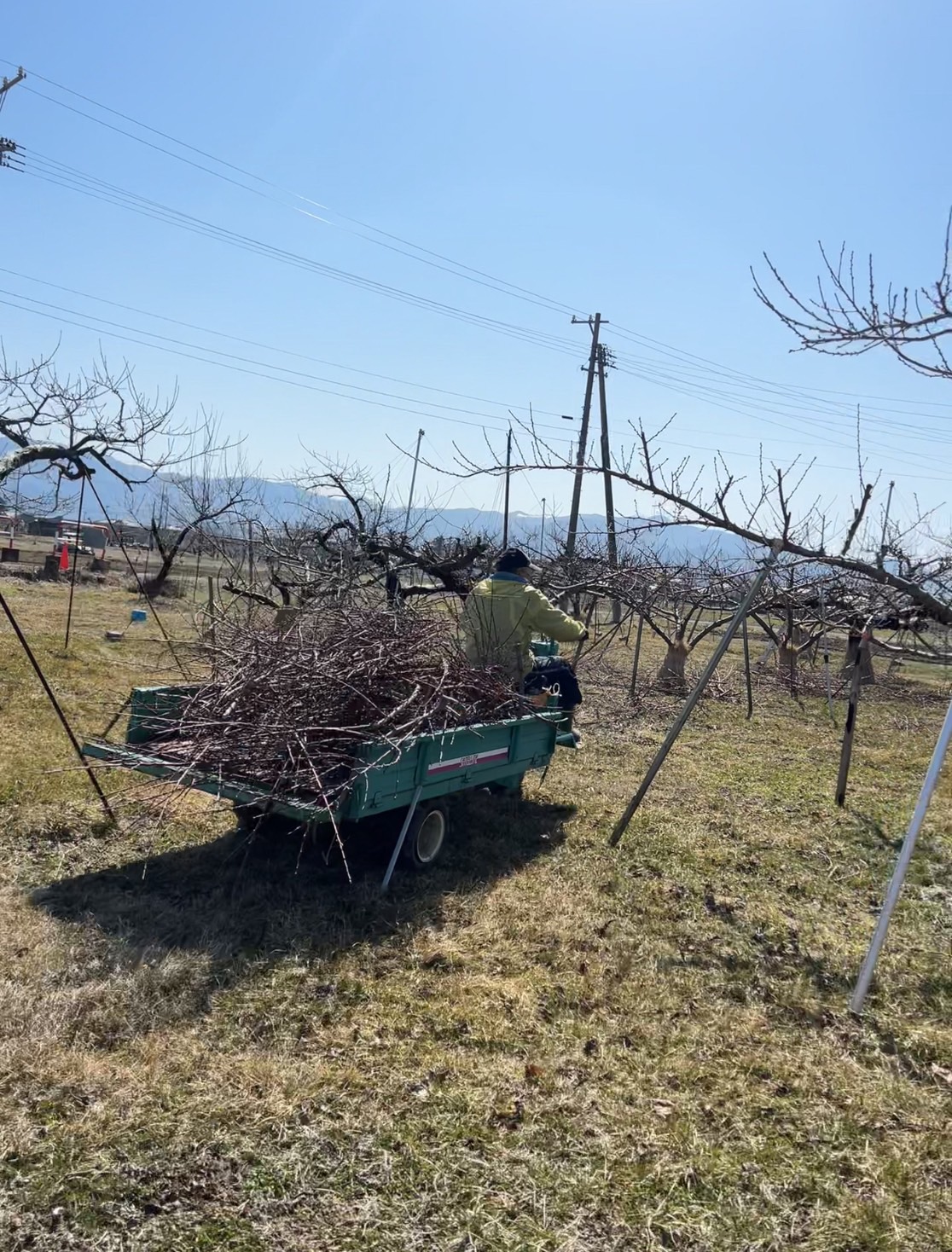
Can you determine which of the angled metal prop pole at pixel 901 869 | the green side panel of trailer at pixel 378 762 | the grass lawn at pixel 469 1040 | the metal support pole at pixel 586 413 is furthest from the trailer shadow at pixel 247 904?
the metal support pole at pixel 586 413

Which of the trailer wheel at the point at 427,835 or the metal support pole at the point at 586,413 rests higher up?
the metal support pole at the point at 586,413

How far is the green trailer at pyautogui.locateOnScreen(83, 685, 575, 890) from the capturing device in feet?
15.5

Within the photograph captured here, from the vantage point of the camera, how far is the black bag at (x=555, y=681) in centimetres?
690

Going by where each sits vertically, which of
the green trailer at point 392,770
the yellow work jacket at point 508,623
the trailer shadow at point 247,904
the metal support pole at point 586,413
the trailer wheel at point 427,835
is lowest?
the trailer shadow at point 247,904

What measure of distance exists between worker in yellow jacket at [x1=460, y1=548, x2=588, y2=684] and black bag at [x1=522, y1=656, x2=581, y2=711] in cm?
29

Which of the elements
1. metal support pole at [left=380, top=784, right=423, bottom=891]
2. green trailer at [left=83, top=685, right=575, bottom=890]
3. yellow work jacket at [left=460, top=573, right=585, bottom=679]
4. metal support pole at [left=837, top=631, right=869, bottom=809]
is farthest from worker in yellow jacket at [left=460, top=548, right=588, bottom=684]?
metal support pole at [left=837, top=631, right=869, bottom=809]

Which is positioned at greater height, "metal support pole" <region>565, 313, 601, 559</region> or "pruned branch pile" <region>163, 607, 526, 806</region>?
"metal support pole" <region>565, 313, 601, 559</region>

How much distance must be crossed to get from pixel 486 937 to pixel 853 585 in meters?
4.34

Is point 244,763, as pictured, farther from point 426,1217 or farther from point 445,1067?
point 426,1217

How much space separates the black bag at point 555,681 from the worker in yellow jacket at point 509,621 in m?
0.29

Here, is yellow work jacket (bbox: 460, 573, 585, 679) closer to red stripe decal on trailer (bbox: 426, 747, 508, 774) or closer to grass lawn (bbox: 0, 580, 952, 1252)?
red stripe decal on trailer (bbox: 426, 747, 508, 774)

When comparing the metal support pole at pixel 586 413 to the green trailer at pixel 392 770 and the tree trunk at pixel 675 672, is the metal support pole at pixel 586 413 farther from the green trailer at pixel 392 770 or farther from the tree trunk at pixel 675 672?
the green trailer at pixel 392 770

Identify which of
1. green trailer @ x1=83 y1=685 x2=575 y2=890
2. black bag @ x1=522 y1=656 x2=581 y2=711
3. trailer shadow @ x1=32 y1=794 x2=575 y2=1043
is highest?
black bag @ x1=522 y1=656 x2=581 y2=711

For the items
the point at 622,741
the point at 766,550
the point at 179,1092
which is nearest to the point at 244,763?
the point at 179,1092
